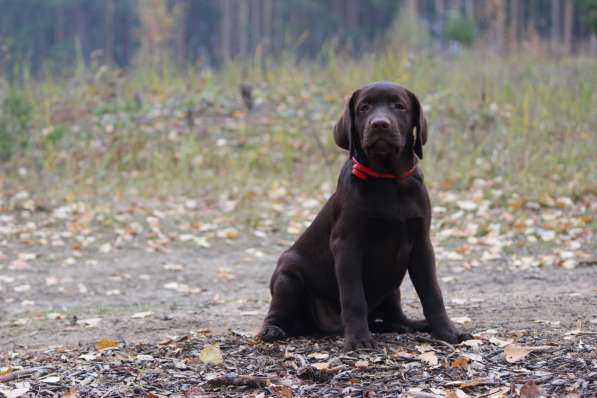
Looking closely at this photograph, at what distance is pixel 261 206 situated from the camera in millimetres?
10273

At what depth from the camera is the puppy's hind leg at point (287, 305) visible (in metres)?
4.43

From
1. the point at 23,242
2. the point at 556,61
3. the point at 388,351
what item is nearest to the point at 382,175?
the point at 388,351

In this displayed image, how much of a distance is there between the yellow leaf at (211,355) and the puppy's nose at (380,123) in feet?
4.07

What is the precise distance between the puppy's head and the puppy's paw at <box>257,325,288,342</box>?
1005 mm

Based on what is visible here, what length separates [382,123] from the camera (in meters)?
3.85

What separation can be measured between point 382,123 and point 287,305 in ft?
3.77

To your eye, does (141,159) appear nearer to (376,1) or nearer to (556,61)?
(556,61)

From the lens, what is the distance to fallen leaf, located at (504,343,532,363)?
3.71 metres

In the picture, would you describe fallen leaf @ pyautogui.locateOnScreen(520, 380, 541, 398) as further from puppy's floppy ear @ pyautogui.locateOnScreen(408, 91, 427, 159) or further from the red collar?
puppy's floppy ear @ pyautogui.locateOnScreen(408, 91, 427, 159)

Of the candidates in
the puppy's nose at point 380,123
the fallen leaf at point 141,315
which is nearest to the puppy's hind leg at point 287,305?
the puppy's nose at point 380,123

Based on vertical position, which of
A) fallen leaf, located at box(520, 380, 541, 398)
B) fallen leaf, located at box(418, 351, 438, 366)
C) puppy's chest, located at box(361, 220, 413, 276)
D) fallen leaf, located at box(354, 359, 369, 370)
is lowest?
fallen leaf, located at box(418, 351, 438, 366)

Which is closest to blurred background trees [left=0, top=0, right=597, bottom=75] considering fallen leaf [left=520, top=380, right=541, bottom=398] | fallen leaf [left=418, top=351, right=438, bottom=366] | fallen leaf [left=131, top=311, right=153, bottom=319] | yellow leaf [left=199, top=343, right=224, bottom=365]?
fallen leaf [left=131, top=311, right=153, bottom=319]

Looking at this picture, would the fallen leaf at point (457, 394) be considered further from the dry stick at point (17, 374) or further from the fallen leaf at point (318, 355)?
the dry stick at point (17, 374)

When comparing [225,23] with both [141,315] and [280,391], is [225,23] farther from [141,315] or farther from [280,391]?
[280,391]
